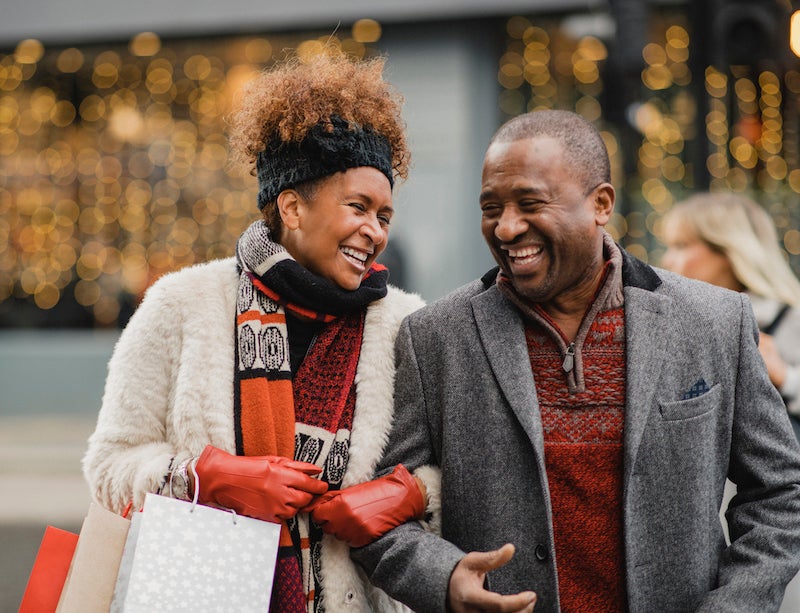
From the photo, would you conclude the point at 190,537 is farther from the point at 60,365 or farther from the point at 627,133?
the point at 60,365

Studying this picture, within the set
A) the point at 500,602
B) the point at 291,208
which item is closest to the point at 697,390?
the point at 500,602

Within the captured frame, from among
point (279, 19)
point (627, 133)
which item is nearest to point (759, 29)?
point (627, 133)

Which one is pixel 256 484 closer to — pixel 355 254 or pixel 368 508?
pixel 368 508

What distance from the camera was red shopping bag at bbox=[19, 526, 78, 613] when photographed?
2.49 meters

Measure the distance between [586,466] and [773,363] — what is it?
1698 millimetres

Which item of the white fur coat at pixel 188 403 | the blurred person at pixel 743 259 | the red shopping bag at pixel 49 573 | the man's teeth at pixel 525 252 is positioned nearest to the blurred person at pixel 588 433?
the man's teeth at pixel 525 252

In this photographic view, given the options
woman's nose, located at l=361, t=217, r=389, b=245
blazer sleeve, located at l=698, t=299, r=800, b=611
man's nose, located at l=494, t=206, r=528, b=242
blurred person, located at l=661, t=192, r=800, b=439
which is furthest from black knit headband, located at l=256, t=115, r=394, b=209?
blurred person, located at l=661, t=192, r=800, b=439

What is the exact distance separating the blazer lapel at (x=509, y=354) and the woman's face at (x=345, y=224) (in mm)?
370

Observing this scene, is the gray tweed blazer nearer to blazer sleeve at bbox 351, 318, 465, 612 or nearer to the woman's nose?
blazer sleeve at bbox 351, 318, 465, 612

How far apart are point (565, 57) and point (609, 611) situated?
8.15 meters

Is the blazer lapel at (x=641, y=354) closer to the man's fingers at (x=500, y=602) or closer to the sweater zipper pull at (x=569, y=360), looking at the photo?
the sweater zipper pull at (x=569, y=360)

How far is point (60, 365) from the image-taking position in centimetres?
1095

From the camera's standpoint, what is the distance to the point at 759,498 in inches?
99.0

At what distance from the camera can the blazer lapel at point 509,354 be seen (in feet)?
8.03
